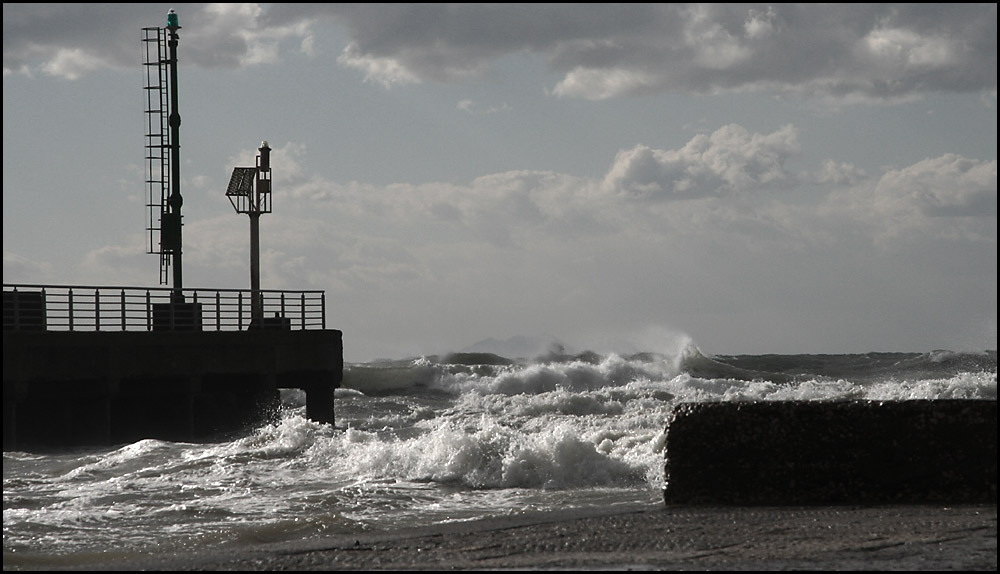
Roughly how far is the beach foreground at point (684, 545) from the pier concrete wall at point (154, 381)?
558 inches

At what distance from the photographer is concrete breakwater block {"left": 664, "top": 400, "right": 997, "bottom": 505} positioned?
6957mm

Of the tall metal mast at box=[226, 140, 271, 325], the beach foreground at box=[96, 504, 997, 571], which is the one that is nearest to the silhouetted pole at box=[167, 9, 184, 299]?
the tall metal mast at box=[226, 140, 271, 325]

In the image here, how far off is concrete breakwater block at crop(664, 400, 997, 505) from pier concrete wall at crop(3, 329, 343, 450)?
1494 centimetres

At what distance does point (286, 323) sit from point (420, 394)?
10735mm

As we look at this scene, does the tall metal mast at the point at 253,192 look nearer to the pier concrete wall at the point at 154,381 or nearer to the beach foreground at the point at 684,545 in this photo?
the pier concrete wall at the point at 154,381

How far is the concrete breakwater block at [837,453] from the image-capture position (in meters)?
6.96

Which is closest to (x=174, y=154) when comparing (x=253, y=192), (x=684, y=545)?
(x=253, y=192)

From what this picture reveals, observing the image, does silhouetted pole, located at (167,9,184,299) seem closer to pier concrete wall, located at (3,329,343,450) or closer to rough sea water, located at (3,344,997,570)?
pier concrete wall, located at (3,329,343,450)

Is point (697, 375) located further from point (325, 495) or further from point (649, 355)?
point (325, 495)

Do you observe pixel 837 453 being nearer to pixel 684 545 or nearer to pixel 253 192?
pixel 684 545

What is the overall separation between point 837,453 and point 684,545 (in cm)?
175

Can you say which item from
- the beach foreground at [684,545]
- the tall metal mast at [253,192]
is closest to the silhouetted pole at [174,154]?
the tall metal mast at [253,192]

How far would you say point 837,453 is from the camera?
23.3 ft

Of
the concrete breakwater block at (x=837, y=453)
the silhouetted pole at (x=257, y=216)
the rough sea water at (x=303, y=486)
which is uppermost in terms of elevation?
the silhouetted pole at (x=257, y=216)
